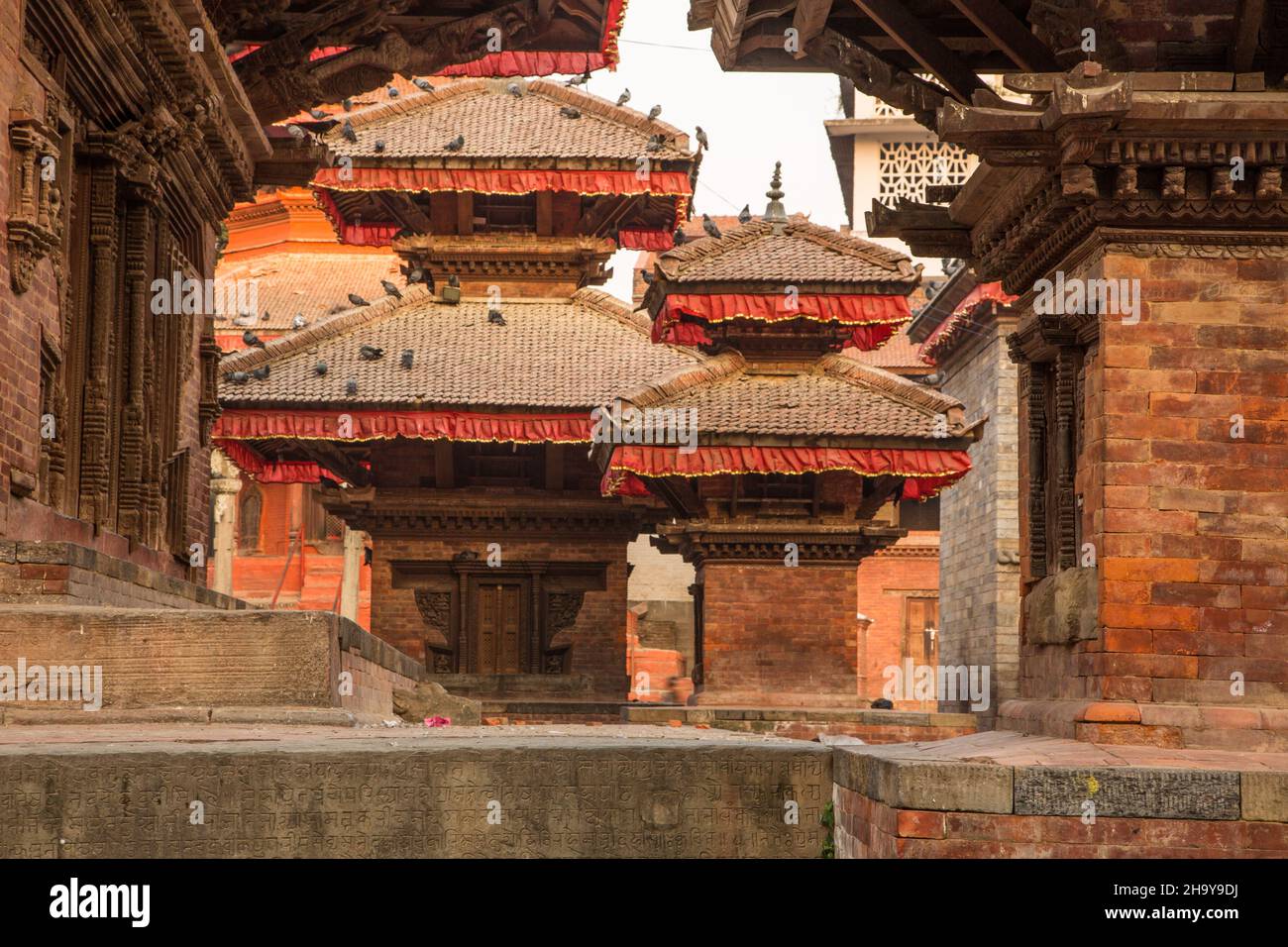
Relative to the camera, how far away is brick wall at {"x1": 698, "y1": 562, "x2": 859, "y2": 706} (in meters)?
22.9

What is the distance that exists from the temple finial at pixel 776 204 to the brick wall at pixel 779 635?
500 centimetres

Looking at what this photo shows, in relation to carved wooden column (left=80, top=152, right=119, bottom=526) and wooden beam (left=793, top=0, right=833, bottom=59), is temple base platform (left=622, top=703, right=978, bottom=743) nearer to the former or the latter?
carved wooden column (left=80, top=152, right=119, bottom=526)

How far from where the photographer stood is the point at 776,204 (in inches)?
1019

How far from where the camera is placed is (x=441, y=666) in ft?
85.3

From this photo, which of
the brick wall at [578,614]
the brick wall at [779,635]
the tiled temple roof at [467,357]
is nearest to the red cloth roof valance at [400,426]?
the tiled temple roof at [467,357]

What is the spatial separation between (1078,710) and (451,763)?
3.92 metres

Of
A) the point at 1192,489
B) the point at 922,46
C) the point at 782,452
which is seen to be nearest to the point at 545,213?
the point at 782,452

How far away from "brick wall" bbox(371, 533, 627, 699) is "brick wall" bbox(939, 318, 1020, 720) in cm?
659

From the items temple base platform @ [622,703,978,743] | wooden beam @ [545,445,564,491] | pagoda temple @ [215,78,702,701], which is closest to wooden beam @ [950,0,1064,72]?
temple base platform @ [622,703,978,743]

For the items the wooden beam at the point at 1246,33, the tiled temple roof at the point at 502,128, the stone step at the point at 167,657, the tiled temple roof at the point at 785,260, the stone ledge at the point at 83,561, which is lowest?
the stone step at the point at 167,657

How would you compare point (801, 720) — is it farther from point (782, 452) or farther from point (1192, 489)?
point (1192, 489)

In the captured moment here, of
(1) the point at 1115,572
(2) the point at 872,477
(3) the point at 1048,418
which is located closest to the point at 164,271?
(3) the point at 1048,418

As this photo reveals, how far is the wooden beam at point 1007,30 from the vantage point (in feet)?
36.2

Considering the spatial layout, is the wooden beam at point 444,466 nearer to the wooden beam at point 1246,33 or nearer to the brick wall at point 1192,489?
the brick wall at point 1192,489
